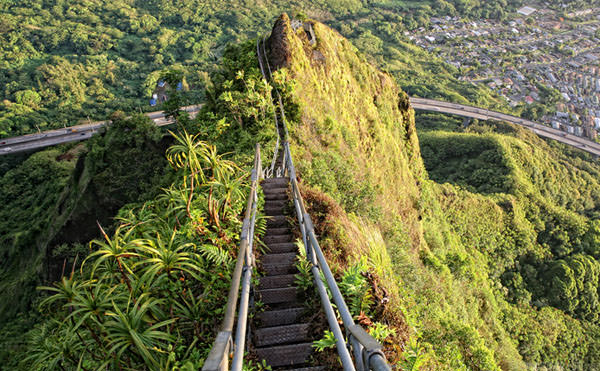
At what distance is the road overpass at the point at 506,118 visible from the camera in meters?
65.2

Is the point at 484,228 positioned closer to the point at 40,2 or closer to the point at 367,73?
the point at 367,73

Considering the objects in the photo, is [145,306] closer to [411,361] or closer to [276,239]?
[276,239]

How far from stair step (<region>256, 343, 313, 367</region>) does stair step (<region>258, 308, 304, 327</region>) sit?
44cm

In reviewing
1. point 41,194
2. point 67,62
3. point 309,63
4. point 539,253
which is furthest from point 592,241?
point 67,62

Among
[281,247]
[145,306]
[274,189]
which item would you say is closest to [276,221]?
[281,247]

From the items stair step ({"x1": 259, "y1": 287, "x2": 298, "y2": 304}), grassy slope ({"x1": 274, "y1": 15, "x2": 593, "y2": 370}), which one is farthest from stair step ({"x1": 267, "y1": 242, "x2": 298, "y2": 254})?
stair step ({"x1": 259, "y1": 287, "x2": 298, "y2": 304})

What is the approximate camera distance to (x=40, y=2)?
109188 mm

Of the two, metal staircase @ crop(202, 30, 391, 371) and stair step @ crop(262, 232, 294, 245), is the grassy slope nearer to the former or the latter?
stair step @ crop(262, 232, 294, 245)

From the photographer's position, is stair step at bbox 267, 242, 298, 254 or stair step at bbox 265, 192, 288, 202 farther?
stair step at bbox 265, 192, 288, 202

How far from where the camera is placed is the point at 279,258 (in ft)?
16.6

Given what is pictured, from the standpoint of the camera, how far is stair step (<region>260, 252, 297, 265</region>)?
197 inches

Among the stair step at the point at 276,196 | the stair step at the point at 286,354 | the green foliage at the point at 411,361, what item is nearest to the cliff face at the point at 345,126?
the stair step at the point at 276,196

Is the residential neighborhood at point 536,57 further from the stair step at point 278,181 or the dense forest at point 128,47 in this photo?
the stair step at point 278,181

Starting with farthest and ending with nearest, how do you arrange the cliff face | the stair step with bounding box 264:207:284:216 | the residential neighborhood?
the residential neighborhood, the cliff face, the stair step with bounding box 264:207:284:216
